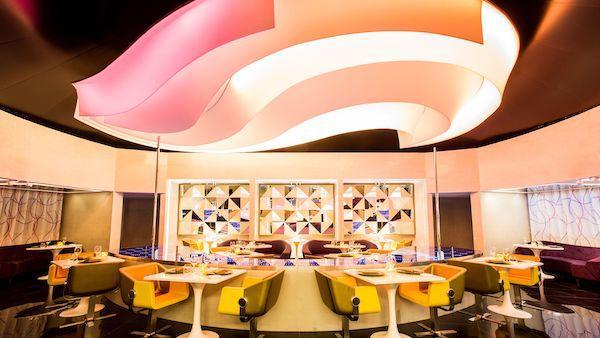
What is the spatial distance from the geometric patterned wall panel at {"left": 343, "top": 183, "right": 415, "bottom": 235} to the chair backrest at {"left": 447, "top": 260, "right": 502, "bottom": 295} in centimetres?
494

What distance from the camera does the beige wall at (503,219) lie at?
901 cm

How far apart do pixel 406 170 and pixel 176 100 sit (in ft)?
21.5

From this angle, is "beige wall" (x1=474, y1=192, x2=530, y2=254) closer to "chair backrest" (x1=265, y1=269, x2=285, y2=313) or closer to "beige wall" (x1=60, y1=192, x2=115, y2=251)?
"chair backrest" (x1=265, y1=269, x2=285, y2=313)

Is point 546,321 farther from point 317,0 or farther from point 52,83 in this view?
point 52,83

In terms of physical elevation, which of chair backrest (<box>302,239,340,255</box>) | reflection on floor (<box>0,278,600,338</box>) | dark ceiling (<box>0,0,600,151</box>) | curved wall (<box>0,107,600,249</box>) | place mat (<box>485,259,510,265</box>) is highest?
Answer: dark ceiling (<box>0,0,600,151</box>)

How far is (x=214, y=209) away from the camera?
10258 mm

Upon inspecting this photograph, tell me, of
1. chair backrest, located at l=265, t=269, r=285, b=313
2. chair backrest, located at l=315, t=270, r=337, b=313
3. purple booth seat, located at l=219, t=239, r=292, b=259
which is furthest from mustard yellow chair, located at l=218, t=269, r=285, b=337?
purple booth seat, located at l=219, t=239, r=292, b=259

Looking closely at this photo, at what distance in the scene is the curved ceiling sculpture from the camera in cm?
379

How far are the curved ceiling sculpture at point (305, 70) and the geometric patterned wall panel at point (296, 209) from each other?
2544 mm

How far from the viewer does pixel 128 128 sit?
680 cm

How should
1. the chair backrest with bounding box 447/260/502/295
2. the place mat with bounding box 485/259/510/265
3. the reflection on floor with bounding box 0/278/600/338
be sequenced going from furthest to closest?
the place mat with bounding box 485/259/510/265, the chair backrest with bounding box 447/260/502/295, the reflection on floor with bounding box 0/278/600/338

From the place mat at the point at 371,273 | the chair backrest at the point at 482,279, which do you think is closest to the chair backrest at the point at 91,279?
the place mat at the point at 371,273

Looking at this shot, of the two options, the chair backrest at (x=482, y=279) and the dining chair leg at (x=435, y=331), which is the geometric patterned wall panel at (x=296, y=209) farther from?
the dining chair leg at (x=435, y=331)

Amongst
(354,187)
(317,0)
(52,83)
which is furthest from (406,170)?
(52,83)
